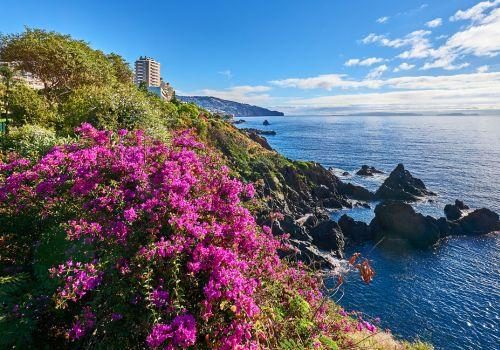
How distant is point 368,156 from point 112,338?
347ft

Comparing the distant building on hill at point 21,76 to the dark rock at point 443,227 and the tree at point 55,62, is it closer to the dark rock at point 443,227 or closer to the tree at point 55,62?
the tree at point 55,62

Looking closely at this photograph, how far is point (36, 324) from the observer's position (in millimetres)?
→ 5621

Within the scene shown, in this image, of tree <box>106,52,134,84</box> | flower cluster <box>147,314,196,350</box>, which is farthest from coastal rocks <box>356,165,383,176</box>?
flower cluster <box>147,314,196,350</box>

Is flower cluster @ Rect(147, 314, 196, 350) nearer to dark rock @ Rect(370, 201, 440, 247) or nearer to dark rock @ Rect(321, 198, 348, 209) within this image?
dark rock @ Rect(370, 201, 440, 247)

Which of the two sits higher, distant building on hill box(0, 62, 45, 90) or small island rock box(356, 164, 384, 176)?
distant building on hill box(0, 62, 45, 90)

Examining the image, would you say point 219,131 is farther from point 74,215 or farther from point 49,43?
point 74,215

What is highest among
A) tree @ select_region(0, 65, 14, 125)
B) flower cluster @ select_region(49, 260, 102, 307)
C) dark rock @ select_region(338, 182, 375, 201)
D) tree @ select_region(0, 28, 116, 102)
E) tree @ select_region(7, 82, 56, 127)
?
tree @ select_region(0, 28, 116, 102)

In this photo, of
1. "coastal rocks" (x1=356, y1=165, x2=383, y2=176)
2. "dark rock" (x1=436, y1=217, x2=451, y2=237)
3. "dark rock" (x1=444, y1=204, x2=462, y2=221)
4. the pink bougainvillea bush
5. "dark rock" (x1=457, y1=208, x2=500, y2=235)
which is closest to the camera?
the pink bougainvillea bush

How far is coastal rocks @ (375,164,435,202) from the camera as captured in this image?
195 ft

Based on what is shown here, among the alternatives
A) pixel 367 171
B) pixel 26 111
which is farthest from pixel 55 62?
pixel 367 171

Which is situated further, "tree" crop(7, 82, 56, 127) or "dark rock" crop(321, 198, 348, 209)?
"dark rock" crop(321, 198, 348, 209)

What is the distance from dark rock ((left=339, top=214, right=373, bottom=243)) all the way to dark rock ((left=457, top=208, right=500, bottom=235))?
1352 centimetres

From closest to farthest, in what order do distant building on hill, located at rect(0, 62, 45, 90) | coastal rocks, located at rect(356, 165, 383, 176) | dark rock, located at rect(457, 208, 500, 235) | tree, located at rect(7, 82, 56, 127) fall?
1. tree, located at rect(7, 82, 56, 127)
2. distant building on hill, located at rect(0, 62, 45, 90)
3. dark rock, located at rect(457, 208, 500, 235)
4. coastal rocks, located at rect(356, 165, 383, 176)

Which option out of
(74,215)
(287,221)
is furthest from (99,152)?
(287,221)
